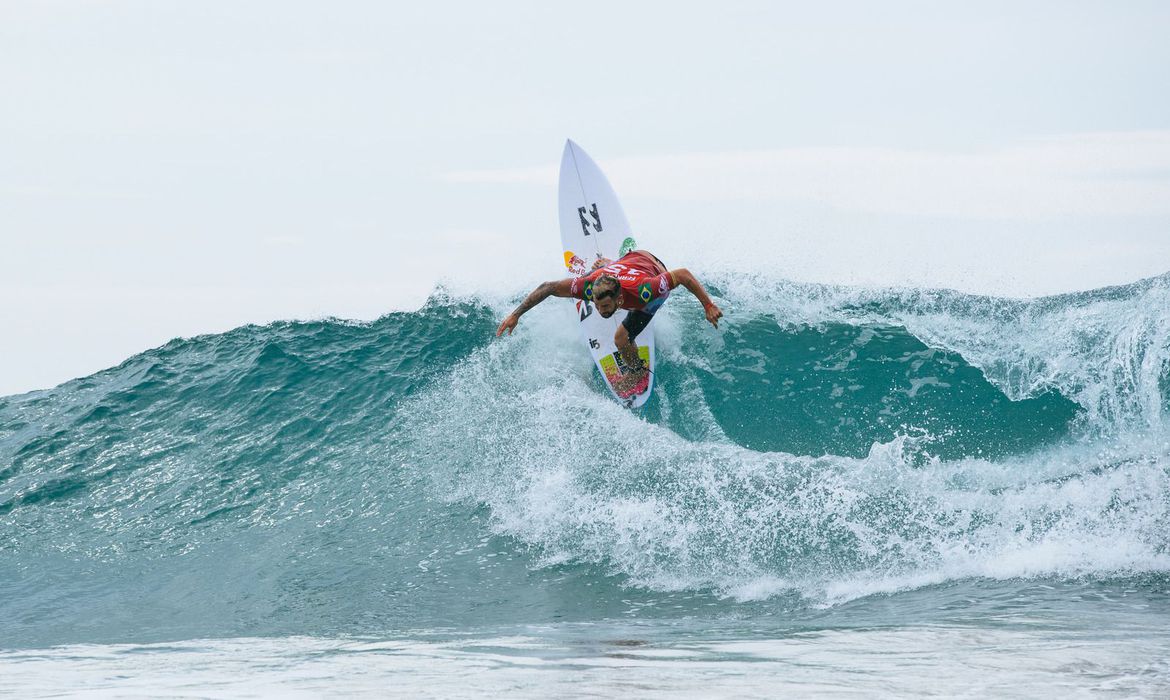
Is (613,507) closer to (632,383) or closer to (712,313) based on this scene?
(712,313)

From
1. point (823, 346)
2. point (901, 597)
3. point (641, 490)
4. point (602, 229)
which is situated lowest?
point (901, 597)

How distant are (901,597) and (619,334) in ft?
12.7

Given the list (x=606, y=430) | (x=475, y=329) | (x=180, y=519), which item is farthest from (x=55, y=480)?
(x=606, y=430)

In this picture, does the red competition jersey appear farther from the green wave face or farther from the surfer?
the green wave face

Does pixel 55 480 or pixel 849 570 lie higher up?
pixel 55 480

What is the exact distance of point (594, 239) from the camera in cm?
960

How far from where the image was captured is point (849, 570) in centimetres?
595

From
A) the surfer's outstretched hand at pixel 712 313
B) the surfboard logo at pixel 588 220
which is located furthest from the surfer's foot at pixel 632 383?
the surfboard logo at pixel 588 220

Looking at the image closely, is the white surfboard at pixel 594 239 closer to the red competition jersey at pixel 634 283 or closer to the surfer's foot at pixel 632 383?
the surfer's foot at pixel 632 383

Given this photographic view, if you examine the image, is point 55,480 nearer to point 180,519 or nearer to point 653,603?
point 180,519

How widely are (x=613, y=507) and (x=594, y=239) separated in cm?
347

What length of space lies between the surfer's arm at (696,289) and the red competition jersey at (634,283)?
0.18 feet

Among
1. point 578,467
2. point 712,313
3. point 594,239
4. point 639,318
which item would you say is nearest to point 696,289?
point 712,313

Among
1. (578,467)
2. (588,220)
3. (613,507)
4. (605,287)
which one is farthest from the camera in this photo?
(588,220)
